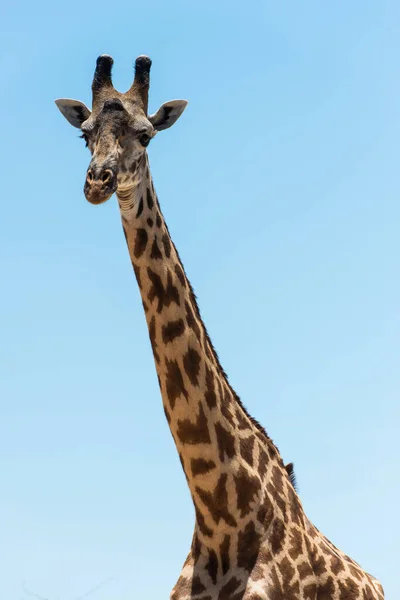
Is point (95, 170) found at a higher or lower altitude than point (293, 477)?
higher

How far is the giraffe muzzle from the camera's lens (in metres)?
9.48

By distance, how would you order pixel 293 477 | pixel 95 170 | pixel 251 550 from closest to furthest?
pixel 95 170, pixel 251 550, pixel 293 477

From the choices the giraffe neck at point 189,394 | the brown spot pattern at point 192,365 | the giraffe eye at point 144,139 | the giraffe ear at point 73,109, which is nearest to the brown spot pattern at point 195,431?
the giraffe neck at point 189,394

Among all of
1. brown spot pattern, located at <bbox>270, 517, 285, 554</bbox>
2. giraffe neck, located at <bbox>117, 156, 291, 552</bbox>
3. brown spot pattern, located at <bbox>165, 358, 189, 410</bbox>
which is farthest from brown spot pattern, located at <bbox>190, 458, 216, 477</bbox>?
brown spot pattern, located at <bbox>270, 517, 285, 554</bbox>

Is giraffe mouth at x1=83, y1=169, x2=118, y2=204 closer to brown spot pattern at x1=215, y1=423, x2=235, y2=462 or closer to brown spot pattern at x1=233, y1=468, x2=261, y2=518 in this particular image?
brown spot pattern at x1=215, y1=423, x2=235, y2=462

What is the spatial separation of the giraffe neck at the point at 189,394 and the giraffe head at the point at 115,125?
25cm

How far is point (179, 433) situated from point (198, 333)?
961 millimetres

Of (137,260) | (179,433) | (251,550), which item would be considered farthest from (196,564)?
(137,260)

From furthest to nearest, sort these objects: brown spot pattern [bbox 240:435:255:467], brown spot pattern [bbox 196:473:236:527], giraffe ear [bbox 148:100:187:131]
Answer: giraffe ear [bbox 148:100:187:131]
brown spot pattern [bbox 240:435:255:467]
brown spot pattern [bbox 196:473:236:527]

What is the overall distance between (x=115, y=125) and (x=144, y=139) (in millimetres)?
406

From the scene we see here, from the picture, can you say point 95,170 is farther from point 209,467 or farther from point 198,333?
point 209,467

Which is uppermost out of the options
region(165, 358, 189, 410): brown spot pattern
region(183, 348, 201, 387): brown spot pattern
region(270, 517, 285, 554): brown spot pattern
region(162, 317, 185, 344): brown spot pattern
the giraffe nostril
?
the giraffe nostril

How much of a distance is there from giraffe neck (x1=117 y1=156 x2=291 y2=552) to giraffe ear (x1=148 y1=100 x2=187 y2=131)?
3.16 ft

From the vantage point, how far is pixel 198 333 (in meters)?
11.0
